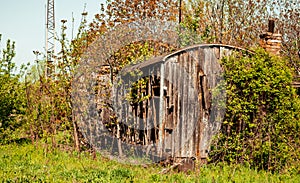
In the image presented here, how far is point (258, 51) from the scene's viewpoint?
10625mm

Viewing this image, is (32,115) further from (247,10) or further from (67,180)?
(247,10)

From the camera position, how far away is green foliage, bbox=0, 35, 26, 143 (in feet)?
44.8

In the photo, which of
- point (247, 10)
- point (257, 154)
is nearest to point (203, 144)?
point (257, 154)

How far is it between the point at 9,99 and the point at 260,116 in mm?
7732

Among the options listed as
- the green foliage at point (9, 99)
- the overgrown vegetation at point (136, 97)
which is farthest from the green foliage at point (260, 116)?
the green foliage at point (9, 99)

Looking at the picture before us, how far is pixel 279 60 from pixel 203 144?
8.86 ft

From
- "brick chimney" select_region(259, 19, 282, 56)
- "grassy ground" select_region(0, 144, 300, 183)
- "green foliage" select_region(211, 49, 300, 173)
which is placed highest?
"brick chimney" select_region(259, 19, 282, 56)

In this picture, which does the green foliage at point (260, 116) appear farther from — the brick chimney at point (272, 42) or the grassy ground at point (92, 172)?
the brick chimney at point (272, 42)

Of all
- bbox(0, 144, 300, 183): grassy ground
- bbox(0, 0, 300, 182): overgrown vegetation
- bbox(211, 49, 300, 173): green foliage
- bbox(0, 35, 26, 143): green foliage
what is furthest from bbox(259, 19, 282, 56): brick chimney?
bbox(0, 35, 26, 143): green foliage

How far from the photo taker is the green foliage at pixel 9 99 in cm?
1364

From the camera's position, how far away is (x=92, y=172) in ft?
28.4

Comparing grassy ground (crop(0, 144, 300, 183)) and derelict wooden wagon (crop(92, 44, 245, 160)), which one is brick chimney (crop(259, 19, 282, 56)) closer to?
derelict wooden wagon (crop(92, 44, 245, 160))

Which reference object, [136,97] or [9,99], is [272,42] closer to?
[136,97]

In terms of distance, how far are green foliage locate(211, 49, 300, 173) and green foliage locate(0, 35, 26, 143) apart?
657 cm
